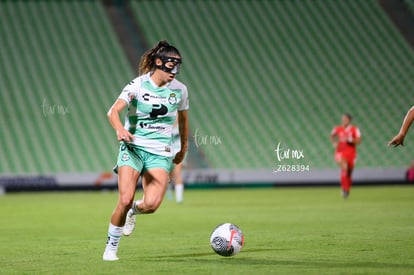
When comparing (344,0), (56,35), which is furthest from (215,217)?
(344,0)

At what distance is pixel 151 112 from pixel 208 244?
7.46ft

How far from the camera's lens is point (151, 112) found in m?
8.05

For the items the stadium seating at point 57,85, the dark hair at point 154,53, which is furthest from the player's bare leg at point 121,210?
the stadium seating at point 57,85

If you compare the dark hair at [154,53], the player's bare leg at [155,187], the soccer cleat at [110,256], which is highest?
the dark hair at [154,53]

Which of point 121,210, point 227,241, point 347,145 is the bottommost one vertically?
point 227,241

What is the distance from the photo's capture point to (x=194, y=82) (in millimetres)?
30781

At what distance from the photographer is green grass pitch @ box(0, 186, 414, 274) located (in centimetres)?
730

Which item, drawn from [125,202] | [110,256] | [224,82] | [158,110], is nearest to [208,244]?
[110,256]

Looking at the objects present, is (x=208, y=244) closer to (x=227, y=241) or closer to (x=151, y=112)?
(x=227, y=241)

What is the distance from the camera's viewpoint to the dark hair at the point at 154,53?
8.10 metres

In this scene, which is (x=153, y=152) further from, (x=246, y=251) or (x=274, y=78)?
(x=274, y=78)

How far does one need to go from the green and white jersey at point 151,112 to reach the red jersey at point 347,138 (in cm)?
1372

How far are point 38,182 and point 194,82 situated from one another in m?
7.45

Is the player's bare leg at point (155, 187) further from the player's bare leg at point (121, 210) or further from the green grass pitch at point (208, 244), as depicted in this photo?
the green grass pitch at point (208, 244)
